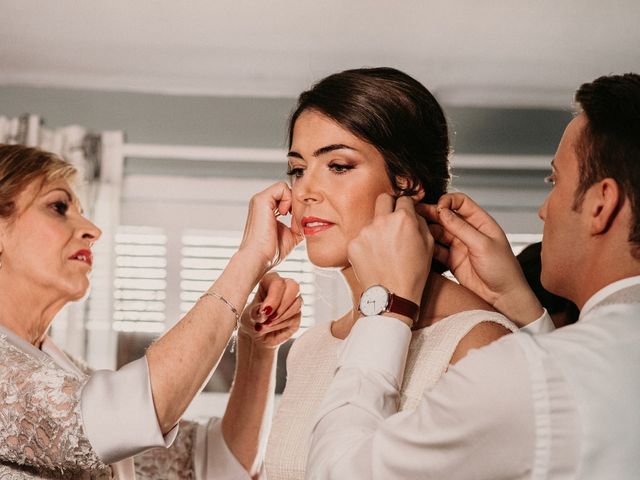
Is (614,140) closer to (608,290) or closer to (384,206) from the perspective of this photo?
(608,290)

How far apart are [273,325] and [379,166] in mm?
484

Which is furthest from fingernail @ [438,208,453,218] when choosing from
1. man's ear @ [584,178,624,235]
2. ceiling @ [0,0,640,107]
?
ceiling @ [0,0,640,107]

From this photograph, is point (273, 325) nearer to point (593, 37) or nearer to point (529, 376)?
point (529, 376)

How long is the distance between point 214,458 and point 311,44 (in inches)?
106

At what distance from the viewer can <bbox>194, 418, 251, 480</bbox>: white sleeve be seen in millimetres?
1997

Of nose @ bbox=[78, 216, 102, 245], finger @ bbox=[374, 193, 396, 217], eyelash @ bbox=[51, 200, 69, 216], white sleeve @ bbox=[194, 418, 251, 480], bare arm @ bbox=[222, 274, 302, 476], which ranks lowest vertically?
white sleeve @ bbox=[194, 418, 251, 480]

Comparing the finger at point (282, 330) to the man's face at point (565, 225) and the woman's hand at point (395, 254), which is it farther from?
the man's face at point (565, 225)

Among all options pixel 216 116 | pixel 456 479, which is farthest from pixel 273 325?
pixel 216 116

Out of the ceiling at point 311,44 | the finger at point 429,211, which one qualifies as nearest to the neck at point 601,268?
the finger at point 429,211

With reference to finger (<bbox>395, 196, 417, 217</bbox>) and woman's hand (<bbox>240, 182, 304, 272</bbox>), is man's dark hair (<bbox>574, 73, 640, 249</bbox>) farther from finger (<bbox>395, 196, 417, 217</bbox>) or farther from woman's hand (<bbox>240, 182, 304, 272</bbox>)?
woman's hand (<bbox>240, 182, 304, 272</bbox>)

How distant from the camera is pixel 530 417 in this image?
970mm

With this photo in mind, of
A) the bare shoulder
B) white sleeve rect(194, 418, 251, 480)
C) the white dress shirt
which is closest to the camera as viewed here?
the white dress shirt

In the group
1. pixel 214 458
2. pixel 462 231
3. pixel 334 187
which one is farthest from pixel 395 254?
pixel 214 458

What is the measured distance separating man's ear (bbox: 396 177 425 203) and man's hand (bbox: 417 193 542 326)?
0.06m
